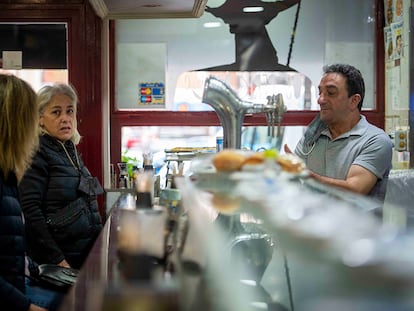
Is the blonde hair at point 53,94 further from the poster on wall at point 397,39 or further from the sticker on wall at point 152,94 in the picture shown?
the poster on wall at point 397,39

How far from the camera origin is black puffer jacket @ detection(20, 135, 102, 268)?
2732 mm

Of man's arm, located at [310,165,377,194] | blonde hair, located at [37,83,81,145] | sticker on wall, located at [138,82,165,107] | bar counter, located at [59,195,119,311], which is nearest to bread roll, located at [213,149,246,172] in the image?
bar counter, located at [59,195,119,311]

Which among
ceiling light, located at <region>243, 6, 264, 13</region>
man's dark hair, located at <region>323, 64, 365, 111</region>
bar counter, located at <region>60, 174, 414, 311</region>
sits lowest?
bar counter, located at <region>60, 174, 414, 311</region>

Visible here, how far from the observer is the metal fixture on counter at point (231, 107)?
2092 millimetres

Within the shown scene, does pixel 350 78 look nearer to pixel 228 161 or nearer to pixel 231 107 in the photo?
pixel 231 107

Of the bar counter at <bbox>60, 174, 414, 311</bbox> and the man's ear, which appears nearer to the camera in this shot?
the bar counter at <bbox>60, 174, 414, 311</bbox>

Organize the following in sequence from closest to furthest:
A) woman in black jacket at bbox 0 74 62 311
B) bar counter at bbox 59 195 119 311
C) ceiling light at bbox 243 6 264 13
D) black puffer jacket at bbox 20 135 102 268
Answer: bar counter at bbox 59 195 119 311 < woman in black jacket at bbox 0 74 62 311 < black puffer jacket at bbox 20 135 102 268 < ceiling light at bbox 243 6 264 13

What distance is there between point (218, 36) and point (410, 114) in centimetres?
140

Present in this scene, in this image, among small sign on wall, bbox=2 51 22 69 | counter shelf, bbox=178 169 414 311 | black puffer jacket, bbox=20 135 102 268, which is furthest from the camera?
small sign on wall, bbox=2 51 22 69

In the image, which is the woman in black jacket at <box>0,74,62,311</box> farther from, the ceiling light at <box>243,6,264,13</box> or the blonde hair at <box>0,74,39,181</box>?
the ceiling light at <box>243,6,264,13</box>

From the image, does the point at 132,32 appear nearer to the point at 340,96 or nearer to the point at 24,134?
the point at 340,96

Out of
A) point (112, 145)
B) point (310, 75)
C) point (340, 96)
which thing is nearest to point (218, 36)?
point (310, 75)

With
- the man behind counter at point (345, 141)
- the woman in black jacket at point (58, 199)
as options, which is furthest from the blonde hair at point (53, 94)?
the man behind counter at point (345, 141)

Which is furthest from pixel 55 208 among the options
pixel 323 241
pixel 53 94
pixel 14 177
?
pixel 323 241
